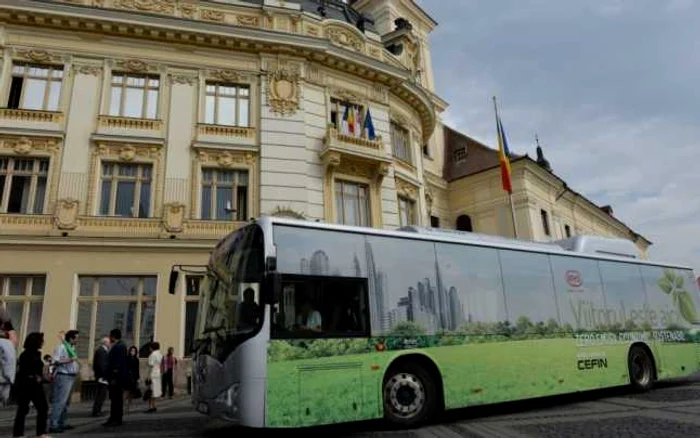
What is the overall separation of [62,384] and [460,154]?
33110 millimetres

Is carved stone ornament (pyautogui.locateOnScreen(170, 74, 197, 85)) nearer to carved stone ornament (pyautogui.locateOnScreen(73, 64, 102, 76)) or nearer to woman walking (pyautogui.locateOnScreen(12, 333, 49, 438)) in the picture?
carved stone ornament (pyautogui.locateOnScreen(73, 64, 102, 76))

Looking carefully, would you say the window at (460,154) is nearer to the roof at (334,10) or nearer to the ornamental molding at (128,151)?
the roof at (334,10)

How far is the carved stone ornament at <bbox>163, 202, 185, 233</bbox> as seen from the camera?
16.8m

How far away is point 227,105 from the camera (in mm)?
19156

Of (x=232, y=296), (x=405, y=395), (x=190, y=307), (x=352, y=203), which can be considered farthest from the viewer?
(x=352, y=203)

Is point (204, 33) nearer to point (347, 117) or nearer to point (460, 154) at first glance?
point (347, 117)

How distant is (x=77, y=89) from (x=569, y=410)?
60.1 feet

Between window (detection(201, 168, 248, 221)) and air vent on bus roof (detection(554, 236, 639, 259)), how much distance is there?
1127 cm

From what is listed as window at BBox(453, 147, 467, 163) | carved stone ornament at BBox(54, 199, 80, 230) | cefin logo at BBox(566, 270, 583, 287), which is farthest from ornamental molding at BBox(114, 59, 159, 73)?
window at BBox(453, 147, 467, 163)

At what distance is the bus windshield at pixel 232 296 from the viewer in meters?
6.82

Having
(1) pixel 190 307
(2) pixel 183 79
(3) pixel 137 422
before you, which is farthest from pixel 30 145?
(3) pixel 137 422

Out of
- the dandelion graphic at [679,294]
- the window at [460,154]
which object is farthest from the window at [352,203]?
the window at [460,154]

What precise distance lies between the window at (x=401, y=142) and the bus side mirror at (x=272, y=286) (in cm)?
1682

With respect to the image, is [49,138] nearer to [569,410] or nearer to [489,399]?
[489,399]
